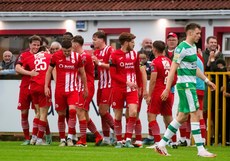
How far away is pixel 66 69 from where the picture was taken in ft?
88.2

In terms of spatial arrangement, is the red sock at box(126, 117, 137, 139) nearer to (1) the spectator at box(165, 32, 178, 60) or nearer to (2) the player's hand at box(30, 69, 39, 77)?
(2) the player's hand at box(30, 69, 39, 77)

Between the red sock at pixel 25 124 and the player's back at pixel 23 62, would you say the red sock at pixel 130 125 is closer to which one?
the player's back at pixel 23 62

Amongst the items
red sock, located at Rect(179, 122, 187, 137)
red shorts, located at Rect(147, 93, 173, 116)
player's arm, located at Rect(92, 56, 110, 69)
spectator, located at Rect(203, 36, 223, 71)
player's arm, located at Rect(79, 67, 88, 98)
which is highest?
spectator, located at Rect(203, 36, 223, 71)

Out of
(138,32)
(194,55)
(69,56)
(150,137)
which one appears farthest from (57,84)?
(138,32)

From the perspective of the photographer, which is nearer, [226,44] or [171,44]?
[171,44]

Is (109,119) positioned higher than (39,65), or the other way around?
(39,65)

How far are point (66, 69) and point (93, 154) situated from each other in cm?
412

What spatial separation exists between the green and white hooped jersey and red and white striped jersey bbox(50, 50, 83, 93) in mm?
4349

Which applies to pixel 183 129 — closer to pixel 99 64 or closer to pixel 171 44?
Result: pixel 171 44

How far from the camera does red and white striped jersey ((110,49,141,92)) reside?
26.4 meters

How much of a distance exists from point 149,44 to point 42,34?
32.9 feet

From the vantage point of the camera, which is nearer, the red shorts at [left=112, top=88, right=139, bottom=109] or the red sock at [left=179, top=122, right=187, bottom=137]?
the red shorts at [left=112, top=88, right=139, bottom=109]

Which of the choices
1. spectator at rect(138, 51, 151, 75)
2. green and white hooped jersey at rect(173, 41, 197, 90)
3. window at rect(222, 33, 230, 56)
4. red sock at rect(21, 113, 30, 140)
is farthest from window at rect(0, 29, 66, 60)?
green and white hooped jersey at rect(173, 41, 197, 90)

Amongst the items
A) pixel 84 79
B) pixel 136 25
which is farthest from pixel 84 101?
pixel 136 25
